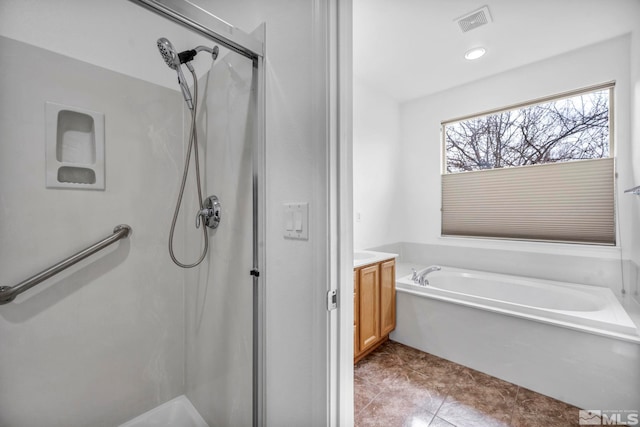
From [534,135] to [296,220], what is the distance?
290cm

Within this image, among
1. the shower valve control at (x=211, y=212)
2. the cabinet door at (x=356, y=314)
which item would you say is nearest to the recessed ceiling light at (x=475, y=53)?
the cabinet door at (x=356, y=314)

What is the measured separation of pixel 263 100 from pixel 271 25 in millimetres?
280

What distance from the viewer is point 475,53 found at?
2.38 meters

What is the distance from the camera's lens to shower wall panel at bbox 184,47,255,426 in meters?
1.16

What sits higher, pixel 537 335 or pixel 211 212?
pixel 211 212

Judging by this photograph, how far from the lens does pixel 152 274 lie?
1.50 metres

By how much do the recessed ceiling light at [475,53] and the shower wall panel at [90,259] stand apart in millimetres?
2408

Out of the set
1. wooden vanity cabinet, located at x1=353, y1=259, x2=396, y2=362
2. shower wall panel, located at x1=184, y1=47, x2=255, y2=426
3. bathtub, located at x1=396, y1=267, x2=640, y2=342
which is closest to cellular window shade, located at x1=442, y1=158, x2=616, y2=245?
bathtub, located at x1=396, y1=267, x2=640, y2=342

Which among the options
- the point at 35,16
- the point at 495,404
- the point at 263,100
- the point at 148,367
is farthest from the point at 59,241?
the point at 495,404

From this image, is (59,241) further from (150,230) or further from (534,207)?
(534,207)

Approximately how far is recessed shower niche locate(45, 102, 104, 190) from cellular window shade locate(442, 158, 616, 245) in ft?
10.3

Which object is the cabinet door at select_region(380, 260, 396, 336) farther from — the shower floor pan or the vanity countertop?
the shower floor pan

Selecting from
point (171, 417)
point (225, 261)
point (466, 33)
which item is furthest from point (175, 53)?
point (466, 33)

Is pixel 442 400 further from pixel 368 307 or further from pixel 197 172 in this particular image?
pixel 197 172
